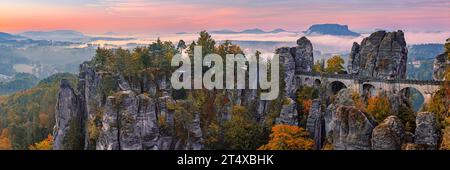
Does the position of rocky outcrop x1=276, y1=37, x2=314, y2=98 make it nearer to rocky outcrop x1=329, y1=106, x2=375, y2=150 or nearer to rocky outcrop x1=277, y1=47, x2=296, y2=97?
rocky outcrop x1=277, y1=47, x2=296, y2=97

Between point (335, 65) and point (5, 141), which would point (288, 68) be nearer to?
point (335, 65)

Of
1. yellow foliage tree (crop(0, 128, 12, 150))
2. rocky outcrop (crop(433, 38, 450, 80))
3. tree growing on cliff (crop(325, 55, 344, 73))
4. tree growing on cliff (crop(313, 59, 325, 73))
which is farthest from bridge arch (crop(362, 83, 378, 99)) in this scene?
yellow foliage tree (crop(0, 128, 12, 150))

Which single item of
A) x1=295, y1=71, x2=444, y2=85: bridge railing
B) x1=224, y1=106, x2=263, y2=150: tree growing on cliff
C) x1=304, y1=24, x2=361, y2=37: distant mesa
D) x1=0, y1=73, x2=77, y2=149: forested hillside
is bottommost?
x1=0, y1=73, x2=77, y2=149: forested hillside

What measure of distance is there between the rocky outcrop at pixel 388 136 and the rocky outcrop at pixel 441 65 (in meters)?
19.3

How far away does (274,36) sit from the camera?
76.8 m

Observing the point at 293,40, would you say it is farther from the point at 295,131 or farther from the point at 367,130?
the point at 367,130

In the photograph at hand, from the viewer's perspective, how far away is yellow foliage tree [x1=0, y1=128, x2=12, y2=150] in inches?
2650

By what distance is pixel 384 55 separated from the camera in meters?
53.8

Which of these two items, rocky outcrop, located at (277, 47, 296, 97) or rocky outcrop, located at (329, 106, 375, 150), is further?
rocky outcrop, located at (277, 47, 296, 97)

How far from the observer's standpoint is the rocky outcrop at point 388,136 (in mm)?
32469

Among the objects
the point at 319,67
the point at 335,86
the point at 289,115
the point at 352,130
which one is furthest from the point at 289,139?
the point at 319,67

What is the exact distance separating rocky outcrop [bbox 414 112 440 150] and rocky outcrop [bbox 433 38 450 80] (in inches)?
703

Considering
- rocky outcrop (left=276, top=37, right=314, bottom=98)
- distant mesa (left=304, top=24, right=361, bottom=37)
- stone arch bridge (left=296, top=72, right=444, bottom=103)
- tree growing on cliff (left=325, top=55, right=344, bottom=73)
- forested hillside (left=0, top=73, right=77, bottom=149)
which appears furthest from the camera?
distant mesa (left=304, top=24, right=361, bottom=37)
